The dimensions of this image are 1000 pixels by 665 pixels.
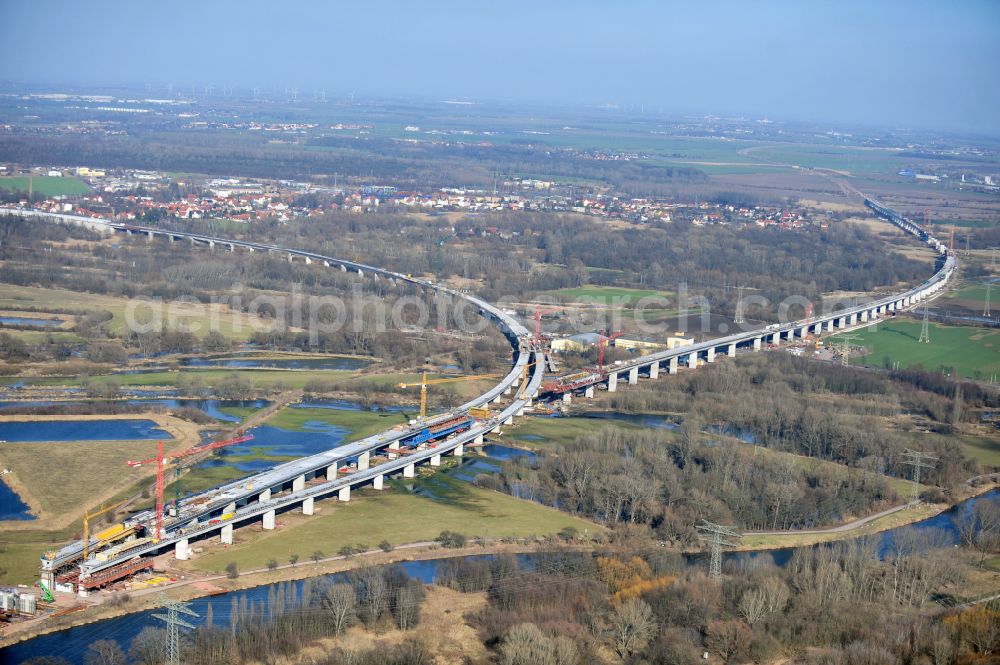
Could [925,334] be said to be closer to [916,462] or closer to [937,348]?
[937,348]

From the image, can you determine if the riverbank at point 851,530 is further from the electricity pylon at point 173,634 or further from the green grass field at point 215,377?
A: the green grass field at point 215,377

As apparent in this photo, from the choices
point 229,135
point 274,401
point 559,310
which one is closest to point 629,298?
point 559,310

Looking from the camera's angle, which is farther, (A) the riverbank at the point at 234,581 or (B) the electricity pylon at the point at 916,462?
(B) the electricity pylon at the point at 916,462

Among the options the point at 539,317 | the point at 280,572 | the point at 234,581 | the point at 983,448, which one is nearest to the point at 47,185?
the point at 539,317

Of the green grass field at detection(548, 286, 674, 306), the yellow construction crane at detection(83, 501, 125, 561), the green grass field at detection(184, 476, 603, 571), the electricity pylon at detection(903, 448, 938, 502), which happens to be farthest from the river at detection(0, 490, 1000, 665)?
the green grass field at detection(548, 286, 674, 306)

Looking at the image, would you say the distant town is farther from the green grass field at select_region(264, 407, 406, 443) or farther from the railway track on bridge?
the green grass field at select_region(264, 407, 406, 443)

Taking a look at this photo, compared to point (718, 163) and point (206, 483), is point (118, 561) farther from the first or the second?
point (718, 163)

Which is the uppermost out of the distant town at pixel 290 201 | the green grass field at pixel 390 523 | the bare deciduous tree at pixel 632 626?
the distant town at pixel 290 201

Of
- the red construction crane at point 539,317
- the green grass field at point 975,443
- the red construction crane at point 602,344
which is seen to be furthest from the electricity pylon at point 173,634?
the red construction crane at point 539,317
